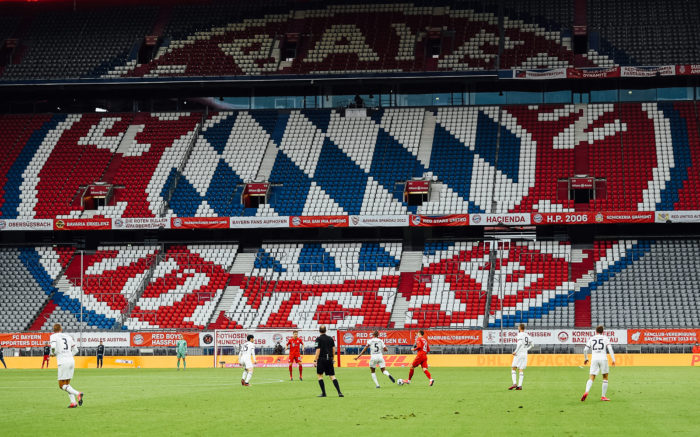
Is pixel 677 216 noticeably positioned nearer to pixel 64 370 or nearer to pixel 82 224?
pixel 82 224

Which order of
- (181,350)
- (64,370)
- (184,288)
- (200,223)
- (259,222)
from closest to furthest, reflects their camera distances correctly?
(64,370) → (181,350) → (184,288) → (259,222) → (200,223)

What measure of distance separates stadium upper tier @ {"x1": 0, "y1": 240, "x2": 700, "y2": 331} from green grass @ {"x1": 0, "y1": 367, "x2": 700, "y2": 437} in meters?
18.0

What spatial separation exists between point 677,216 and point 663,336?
438 inches

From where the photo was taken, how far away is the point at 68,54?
73.4 meters

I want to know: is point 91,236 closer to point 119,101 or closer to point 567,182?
point 119,101

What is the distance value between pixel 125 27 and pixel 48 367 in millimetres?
31688

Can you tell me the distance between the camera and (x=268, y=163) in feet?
225

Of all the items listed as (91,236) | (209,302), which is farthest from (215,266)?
(91,236)

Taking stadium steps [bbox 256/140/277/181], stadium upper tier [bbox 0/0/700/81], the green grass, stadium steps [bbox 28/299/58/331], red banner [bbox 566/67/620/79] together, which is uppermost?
stadium upper tier [bbox 0/0/700/81]

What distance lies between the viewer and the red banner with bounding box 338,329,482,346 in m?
52.6

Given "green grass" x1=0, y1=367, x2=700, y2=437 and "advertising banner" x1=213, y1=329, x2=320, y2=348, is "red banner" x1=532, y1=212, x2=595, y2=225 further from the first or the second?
"green grass" x1=0, y1=367, x2=700, y2=437

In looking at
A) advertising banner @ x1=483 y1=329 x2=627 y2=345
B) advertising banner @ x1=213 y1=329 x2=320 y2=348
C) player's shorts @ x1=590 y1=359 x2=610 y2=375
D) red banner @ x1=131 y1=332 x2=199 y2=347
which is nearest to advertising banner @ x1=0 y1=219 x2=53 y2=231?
red banner @ x1=131 y1=332 x2=199 y2=347

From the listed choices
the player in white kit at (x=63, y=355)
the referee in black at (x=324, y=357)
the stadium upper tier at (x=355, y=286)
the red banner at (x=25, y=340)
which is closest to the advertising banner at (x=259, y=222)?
the stadium upper tier at (x=355, y=286)

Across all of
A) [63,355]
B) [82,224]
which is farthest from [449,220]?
[63,355]
